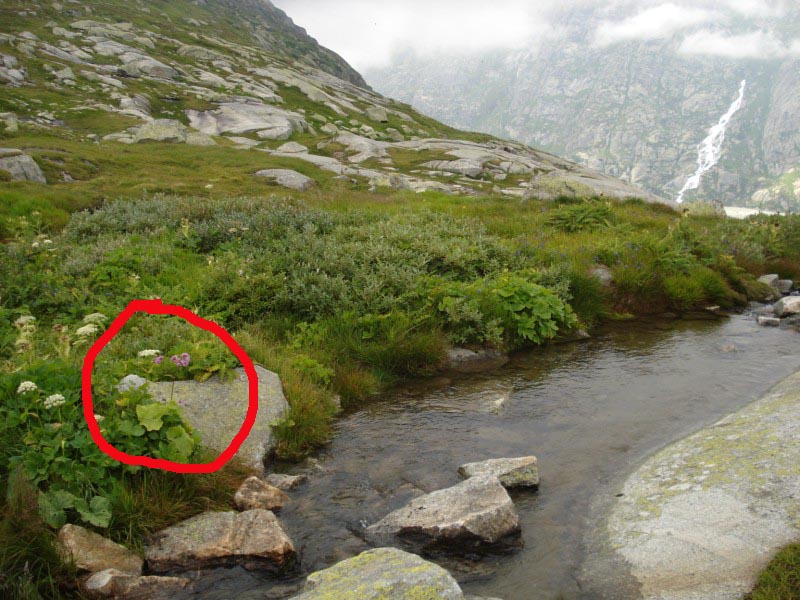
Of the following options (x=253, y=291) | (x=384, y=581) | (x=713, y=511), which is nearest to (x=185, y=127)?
(x=253, y=291)

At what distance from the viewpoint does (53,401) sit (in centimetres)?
518

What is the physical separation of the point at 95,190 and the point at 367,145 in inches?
1812

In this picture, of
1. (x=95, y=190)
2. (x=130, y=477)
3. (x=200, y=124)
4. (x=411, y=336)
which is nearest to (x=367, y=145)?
(x=200, y=124)

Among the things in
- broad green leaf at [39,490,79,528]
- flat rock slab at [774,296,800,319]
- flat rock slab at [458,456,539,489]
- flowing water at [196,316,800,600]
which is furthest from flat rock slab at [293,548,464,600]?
flat rock slab at [774,296,800,319]

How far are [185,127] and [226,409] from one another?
64770 mm

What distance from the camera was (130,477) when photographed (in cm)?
531

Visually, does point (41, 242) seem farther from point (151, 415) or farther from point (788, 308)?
point (788, 308)

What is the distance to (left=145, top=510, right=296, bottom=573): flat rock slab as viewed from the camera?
15.7 ft

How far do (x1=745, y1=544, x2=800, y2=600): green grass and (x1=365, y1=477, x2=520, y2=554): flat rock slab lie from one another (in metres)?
2.04

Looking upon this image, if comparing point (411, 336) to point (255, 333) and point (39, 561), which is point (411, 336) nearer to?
point (255, 333)

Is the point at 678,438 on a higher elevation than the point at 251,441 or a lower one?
higher

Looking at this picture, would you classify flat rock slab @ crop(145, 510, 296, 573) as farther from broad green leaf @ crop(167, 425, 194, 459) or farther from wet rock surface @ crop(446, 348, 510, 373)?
wet rock surface @ crop(446, 348, 510, 373)

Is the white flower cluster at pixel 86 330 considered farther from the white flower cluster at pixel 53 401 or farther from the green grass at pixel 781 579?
the green grass at pixel 781 579

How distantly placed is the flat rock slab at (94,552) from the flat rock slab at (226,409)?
1685 mm
